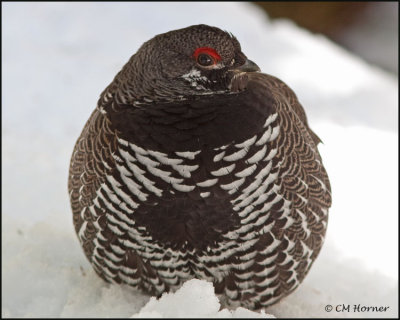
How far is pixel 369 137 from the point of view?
543cm

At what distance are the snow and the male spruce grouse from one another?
0.41 m

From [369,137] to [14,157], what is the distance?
3.07 m

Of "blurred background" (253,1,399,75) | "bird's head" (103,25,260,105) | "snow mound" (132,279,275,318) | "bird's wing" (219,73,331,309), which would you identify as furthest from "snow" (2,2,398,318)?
"bird's head" (103,25,260,105)

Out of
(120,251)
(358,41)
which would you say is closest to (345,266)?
(120,251)

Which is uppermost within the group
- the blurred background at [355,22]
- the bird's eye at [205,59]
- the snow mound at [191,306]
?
the bird's eye at [205,59]

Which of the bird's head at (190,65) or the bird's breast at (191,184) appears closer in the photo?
the bird's head at (190,65)

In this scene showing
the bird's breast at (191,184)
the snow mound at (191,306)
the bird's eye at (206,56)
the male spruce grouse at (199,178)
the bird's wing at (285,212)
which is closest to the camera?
the snow mound at (191,306)

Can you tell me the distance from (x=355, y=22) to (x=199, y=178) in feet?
19.9

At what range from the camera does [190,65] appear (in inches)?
90.7

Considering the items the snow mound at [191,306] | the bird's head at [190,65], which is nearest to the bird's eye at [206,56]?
the bird's head at [190,65]

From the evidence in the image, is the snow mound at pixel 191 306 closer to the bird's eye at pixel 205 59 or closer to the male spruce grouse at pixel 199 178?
the male spruce grouse at pixel 199 178

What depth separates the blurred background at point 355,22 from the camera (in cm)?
759

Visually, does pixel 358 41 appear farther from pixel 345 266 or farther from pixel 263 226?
pixel 263 226

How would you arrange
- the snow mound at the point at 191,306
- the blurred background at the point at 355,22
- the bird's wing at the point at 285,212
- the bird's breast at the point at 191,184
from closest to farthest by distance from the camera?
the snow mound at the point at 191,306 → the bird's breast at the point at 191,184 → the bird's wing at the point at 285,212 → the blurred background at the point at 355,22
